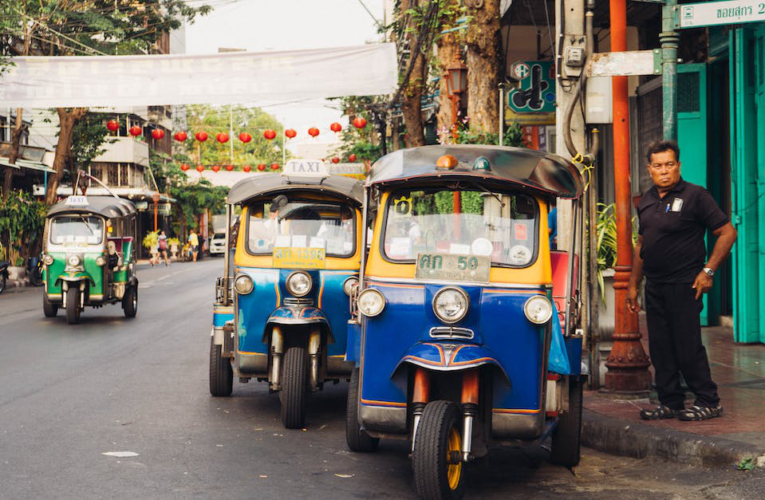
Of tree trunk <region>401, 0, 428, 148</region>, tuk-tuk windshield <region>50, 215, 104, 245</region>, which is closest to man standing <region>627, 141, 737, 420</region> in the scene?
tuk-tuk windshield <region>50, 215, 104, 245</region>

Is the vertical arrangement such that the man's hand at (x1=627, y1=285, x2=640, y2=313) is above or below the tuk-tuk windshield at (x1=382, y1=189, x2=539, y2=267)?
below

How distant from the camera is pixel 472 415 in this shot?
5.52 m

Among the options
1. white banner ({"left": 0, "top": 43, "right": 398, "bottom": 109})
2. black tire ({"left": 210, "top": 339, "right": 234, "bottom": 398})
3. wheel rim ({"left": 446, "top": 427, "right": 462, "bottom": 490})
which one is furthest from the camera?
white banner ({"left": 0, "top": 43, "right": 398, "bottom": 109})

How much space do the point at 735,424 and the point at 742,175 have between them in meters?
4.77

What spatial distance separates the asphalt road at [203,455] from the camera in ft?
19.3

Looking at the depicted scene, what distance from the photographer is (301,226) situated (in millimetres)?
8930

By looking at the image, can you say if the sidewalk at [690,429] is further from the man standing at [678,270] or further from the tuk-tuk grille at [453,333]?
the tuk-tuk grille at [453,333]

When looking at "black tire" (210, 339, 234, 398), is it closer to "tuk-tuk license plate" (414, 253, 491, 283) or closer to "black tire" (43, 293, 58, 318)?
"tuk-tuk license plate" (414, 253, 491, 283)

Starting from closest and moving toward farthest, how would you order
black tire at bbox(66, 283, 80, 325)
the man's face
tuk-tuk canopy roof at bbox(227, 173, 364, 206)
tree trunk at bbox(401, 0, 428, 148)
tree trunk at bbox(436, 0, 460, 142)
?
the man's face < tuk-tuk canopy roof at bbox(227, 173, 364, 206) < black tire at bbox(66, 283, 80, 325) < tree trunk at bbox(436, 0, 460, 142) < tree trunk at bbox(401, 0, 428, 148)

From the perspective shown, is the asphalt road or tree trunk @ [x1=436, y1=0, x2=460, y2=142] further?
tree trunk @ [x1=436, y1=0, x2=460, y2=142]

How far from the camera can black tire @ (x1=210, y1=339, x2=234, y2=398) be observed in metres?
9.32

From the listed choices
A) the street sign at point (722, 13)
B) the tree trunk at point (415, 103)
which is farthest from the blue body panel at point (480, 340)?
the tree trunk at point (415, 103)

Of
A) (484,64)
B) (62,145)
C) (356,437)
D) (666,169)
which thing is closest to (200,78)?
(484,64)

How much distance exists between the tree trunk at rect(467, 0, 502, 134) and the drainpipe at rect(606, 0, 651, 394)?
18.3 feet
